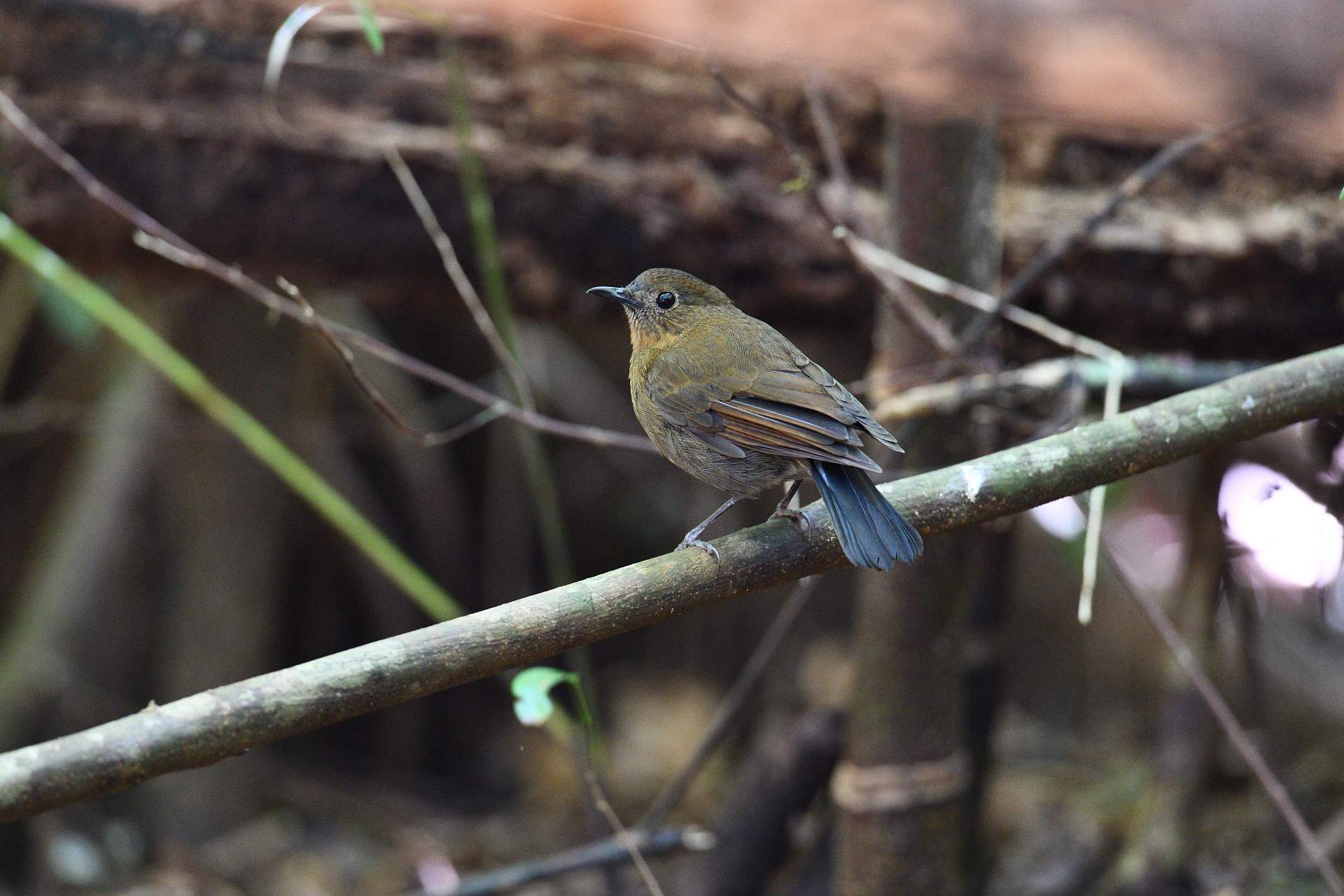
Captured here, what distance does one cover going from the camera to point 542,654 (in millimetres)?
1478

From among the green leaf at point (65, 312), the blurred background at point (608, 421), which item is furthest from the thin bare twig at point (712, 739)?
the green leaf at point (65, 312)

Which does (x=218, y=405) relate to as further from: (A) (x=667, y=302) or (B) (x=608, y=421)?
(B) (x=608, y=421)

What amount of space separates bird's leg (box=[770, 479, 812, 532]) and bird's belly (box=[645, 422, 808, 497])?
0.09ft

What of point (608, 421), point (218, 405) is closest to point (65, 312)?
point (218, 405)

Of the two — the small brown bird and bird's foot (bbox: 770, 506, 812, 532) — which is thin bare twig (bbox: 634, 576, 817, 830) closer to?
the small brown bird

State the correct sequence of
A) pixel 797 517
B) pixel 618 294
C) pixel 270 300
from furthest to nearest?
pixel 618 294 < pixel 270 300 < pixel 797 517

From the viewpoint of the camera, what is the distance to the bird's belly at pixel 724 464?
6.88ft

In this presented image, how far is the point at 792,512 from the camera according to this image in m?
1.88

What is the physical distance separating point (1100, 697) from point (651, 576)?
4.35m

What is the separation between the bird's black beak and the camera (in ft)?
7.52

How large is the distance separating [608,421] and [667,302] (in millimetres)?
2738

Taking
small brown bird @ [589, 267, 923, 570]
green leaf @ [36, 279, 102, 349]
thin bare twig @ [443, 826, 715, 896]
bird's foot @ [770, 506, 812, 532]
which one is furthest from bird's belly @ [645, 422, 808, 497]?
green leaf @ [36, 279, 102, 349]

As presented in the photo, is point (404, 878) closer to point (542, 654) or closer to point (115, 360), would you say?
point (115, 360)

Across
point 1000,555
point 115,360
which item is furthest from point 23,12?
point 1000,555
